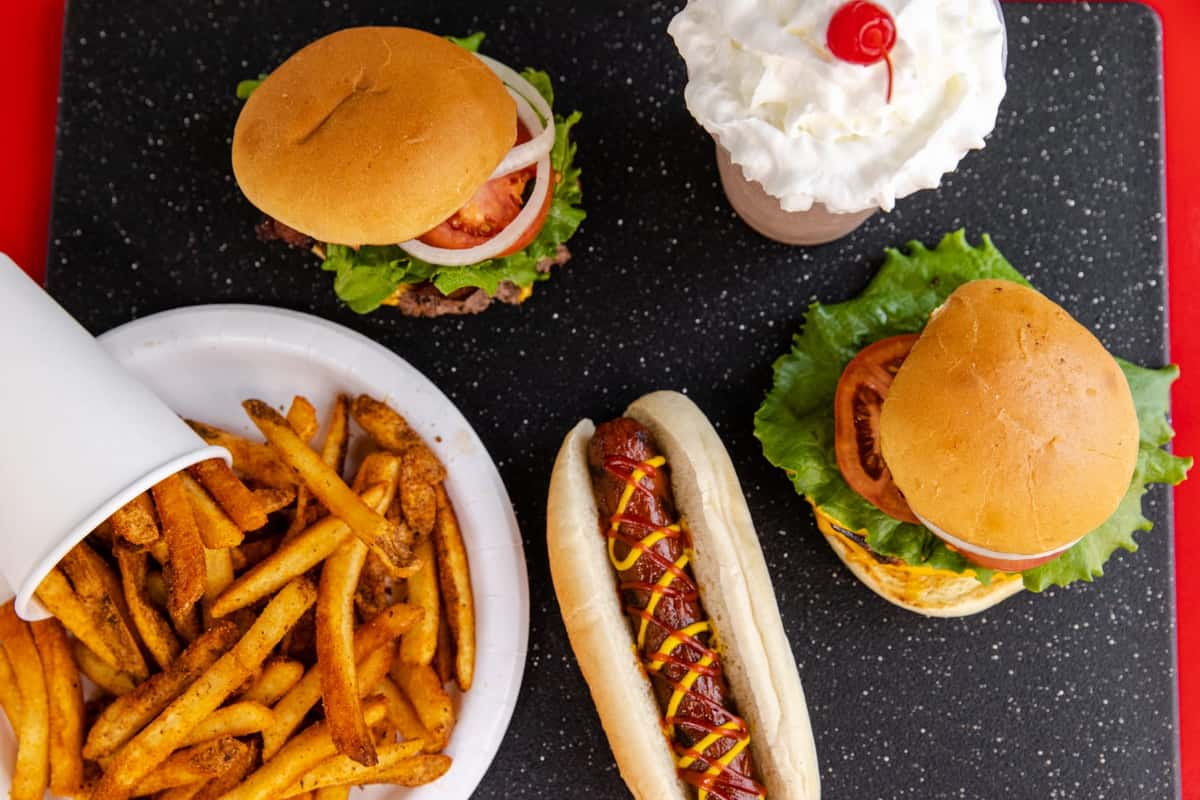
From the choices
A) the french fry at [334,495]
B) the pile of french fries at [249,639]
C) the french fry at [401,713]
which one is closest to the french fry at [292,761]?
the pile of french fries at [249,639]

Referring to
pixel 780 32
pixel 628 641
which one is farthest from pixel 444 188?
pixel 628 641

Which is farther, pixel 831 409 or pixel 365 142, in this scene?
pixel 831 409

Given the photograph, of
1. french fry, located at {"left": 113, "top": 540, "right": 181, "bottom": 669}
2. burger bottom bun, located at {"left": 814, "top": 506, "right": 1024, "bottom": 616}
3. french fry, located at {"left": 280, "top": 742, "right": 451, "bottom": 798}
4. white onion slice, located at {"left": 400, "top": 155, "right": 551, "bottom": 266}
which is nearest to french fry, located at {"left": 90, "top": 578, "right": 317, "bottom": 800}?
french fry, located at {"left": 113, "top": 540, "right": 181, "bottom": 669}

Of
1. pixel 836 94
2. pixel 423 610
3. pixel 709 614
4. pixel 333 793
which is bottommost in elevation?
pixel 333 793

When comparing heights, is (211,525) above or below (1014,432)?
below

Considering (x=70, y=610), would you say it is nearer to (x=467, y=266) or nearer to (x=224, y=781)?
(x=224, y=781)

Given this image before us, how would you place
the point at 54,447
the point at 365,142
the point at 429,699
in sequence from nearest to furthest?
the point at 54,447 → the point at 365,142 → the point at 429,699

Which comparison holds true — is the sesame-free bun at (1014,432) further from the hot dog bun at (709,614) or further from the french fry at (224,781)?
the french fry at (224,781)

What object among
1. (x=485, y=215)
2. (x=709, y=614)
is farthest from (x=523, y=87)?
(x=709, y=614)
